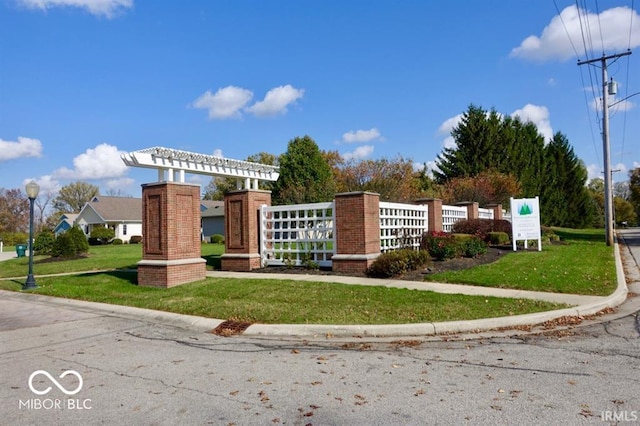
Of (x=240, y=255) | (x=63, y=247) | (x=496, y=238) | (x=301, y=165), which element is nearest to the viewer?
(x=240, y=255)

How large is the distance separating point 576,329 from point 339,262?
23.3 ft

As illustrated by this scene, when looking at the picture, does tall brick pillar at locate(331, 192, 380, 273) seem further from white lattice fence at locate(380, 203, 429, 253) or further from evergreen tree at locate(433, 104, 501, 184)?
evergreen tree at locate(433, 104, 501, 184)

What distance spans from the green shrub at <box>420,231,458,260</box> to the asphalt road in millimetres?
7484

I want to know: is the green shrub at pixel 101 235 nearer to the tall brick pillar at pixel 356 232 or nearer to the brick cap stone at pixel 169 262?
the brick cap stone at pixel 169 262

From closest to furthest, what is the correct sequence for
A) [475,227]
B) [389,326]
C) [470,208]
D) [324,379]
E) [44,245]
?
[324,379] → [389,326] → [475,227] → [470,208] → [44,245]

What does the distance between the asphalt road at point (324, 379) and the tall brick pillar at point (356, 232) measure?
20.6ft

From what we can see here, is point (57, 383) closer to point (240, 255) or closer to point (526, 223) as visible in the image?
point (240, 255)

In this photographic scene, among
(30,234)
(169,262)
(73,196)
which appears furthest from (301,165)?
(73,196)

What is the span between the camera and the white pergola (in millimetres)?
13859

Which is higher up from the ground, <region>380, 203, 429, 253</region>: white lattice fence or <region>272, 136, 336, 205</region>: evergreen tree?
<region>272, 136, 336, 205</region>: evergreen tree

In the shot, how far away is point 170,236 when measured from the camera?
12.8m

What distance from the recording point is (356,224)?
13.4 meters

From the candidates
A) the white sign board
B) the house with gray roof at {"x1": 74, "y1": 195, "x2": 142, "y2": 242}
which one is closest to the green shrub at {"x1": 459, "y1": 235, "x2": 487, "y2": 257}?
the white sign board

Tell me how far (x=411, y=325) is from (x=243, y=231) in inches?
361
